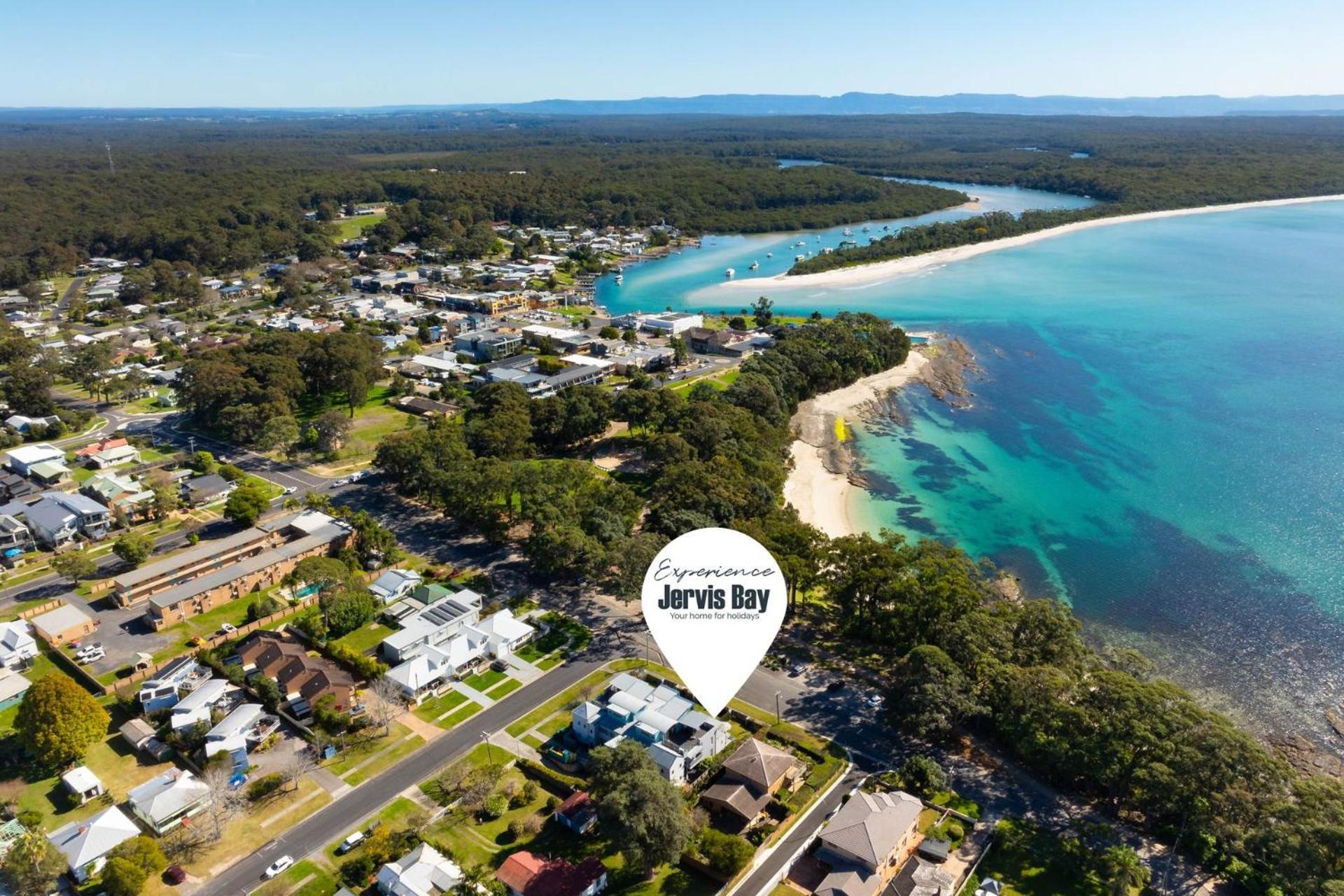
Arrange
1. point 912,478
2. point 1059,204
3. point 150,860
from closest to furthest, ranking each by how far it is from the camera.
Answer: point 150,860 < point 912,478 < point 1059,204

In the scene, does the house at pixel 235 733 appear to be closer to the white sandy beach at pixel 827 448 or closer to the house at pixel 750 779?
the house at pixel 750 779

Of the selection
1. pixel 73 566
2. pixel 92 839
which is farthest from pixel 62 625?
pixel 92 839

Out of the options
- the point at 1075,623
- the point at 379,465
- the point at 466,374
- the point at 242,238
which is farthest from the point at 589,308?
the point at 1075,623

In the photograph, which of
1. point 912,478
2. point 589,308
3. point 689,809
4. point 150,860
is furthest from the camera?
point 589,308

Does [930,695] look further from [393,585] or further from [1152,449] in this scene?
[1152,449]

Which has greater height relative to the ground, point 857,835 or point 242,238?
point 242,238

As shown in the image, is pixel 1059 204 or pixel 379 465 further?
pixel 1059 204

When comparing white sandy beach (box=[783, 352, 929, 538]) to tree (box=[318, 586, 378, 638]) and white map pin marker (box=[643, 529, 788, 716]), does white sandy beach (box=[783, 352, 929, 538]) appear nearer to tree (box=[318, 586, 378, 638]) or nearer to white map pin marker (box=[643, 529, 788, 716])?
white map pin marker (box=[643, 529, 788, 716])

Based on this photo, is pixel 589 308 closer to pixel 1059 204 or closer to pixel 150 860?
pixel 150 860
